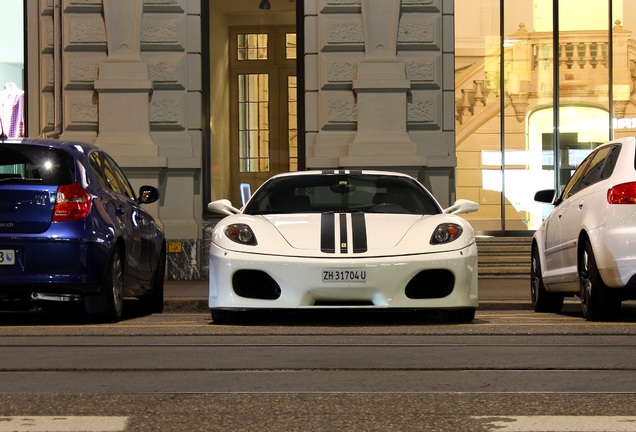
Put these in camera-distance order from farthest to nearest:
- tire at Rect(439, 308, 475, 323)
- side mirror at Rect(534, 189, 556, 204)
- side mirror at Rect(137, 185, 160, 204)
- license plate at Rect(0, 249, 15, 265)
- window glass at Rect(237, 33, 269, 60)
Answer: window glass at Rect(237, 33, 269, 60)
side mirror at Rect(137, 185, 160, 204)
side mirror at Rect(534, 189, 556, 204)
tire at Rect(439, 308, 475, 323)
license plate at Rect(0, 249, 15, 265)

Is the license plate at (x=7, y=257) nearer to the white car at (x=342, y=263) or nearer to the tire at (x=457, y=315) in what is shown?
the white car at (x=342, y=263)

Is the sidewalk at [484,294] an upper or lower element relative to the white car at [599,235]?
lower

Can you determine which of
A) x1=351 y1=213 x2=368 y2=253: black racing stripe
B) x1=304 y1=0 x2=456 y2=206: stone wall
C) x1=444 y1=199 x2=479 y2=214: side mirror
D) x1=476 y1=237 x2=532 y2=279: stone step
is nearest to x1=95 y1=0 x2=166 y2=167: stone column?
x1=304 y1=0 x2=456 y2=206: stone wall

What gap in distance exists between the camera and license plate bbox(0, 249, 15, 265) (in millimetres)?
10461

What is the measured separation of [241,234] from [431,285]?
1.44m

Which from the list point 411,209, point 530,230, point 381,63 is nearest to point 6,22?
point 381,63

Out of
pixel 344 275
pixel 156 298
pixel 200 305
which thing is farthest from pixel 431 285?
pixel 200 305

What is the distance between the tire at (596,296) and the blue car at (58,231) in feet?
12.0

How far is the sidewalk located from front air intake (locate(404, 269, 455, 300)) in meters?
3.11

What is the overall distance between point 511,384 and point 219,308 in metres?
3.95

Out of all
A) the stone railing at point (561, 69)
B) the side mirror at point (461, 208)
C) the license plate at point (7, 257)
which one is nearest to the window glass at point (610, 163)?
the side mirror at point (461, 208)

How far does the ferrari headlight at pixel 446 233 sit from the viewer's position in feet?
33.7

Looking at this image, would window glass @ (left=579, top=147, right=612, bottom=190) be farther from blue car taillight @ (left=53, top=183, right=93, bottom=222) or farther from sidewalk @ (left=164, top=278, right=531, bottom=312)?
blue car taillight @ (left=53, top=183, right=93, bottom=222)

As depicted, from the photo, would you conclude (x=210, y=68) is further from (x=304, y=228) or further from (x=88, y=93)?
(x=304, y=228)
